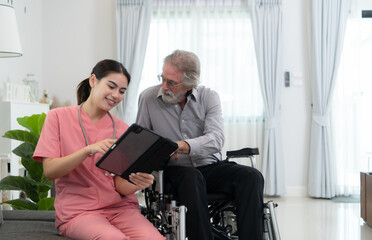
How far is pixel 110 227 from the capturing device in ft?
6.05

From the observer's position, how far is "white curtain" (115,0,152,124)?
5.48 meters

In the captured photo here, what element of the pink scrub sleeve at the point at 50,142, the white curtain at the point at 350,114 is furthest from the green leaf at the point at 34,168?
the white curtain at the point at 350,114

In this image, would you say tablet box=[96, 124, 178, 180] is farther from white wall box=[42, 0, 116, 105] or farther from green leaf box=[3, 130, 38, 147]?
white wall box=[42, 0, 116, 105]

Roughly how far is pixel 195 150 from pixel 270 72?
311 cm

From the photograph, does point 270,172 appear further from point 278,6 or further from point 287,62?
point 278,6

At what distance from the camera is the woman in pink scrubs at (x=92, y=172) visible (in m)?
1.88

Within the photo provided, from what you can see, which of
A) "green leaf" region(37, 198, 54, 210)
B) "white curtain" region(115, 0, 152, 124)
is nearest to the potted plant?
"green leaf" region(37, 198, 54, 210)

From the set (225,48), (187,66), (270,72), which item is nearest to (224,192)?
(187,66)

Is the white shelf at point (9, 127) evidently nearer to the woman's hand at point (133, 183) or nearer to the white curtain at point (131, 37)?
the white curtain at point (131, 37)

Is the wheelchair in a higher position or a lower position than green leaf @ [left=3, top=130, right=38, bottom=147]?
lower

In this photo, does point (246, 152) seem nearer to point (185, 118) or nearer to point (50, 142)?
point (185, 118)

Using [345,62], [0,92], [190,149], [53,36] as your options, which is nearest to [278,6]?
[345,62]

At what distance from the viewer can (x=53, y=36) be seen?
5664mm

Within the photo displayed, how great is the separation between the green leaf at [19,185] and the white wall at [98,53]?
2705 mm
